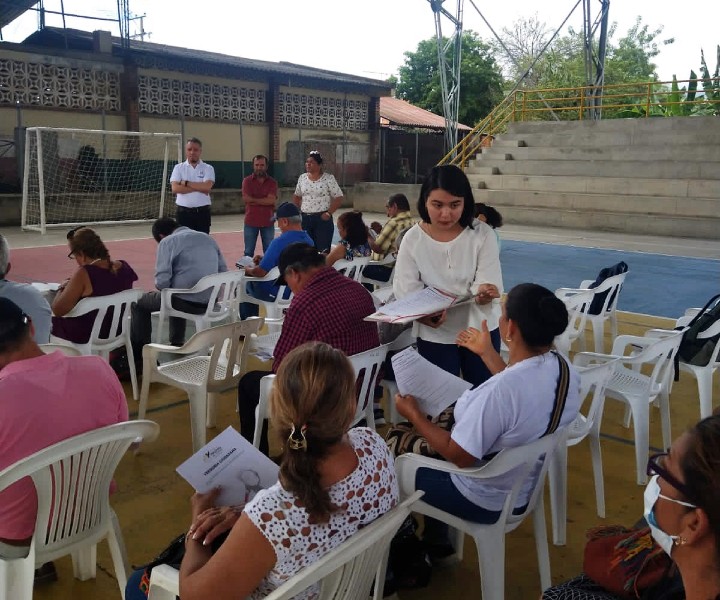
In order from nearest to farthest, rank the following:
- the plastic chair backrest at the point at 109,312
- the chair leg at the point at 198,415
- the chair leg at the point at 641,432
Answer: the chair leg at the point at 641,432 → the chair leg at the point at 198,415 → the plastic chair backrest at the point at 109,312

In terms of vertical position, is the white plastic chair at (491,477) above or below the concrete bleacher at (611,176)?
below

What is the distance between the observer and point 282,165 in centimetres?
2075

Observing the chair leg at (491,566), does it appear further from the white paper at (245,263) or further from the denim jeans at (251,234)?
the denim jeans at (251,234)

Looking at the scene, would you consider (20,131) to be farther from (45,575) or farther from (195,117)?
(45,575)

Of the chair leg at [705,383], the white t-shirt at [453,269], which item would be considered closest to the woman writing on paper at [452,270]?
the white t-shirt at [453,269]

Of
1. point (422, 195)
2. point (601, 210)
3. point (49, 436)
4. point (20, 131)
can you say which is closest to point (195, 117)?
point (20, 131)

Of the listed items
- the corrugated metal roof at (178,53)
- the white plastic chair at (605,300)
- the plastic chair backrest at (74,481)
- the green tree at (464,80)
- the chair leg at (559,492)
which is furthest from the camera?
the green tree at (464,80)

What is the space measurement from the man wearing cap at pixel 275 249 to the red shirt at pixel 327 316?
2174mm

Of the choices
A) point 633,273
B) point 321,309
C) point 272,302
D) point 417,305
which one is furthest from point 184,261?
point 633,273

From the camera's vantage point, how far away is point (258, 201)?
27.6 feet

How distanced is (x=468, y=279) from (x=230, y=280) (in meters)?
2.34

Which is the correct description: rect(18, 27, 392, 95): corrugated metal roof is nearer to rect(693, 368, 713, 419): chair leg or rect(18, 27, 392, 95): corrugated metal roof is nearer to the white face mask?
rect(693, 368, 713, 419): chair leg

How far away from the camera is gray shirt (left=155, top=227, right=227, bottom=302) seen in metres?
4.96

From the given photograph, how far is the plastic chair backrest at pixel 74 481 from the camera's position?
193 cm
